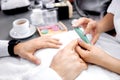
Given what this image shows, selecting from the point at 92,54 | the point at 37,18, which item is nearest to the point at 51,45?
the point at 92,54

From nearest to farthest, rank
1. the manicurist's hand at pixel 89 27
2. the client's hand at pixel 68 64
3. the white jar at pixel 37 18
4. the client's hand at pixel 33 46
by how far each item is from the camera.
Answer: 1. the client's hand at pixel 68 64
2. the client's hand at pixel 33 46
3. the manicurist's hand at pixel 89 27
4. the white jar at pixel 37 18

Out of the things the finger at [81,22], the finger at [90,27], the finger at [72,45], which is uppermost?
the finger at [81,22]

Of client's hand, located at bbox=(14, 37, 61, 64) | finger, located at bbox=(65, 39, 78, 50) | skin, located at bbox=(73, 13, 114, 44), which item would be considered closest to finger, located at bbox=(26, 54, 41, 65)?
client's hand, located at bbox=(14, 37, 61, 64)

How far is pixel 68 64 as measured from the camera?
2.41ft

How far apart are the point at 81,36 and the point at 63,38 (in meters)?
0.09

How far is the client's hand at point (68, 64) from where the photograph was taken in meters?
0.71

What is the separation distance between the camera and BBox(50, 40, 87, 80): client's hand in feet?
2.33

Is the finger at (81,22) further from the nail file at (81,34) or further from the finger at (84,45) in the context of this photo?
the finger at (84,45)

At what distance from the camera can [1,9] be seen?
1.33m

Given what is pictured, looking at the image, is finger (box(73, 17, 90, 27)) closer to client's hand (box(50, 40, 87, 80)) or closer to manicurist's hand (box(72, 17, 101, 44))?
manicurist's hand (box(72, 17, 101, 44))

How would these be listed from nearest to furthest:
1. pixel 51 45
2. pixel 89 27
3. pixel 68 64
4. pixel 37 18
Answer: pixel 68 64 → pixel 51 45 → pixel 89 27 → pixel 37 18

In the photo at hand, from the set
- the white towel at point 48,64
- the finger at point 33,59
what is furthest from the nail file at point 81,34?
the finger at point 33,59

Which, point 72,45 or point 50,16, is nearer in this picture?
point 72,45

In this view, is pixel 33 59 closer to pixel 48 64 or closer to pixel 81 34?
pixel 48 64
